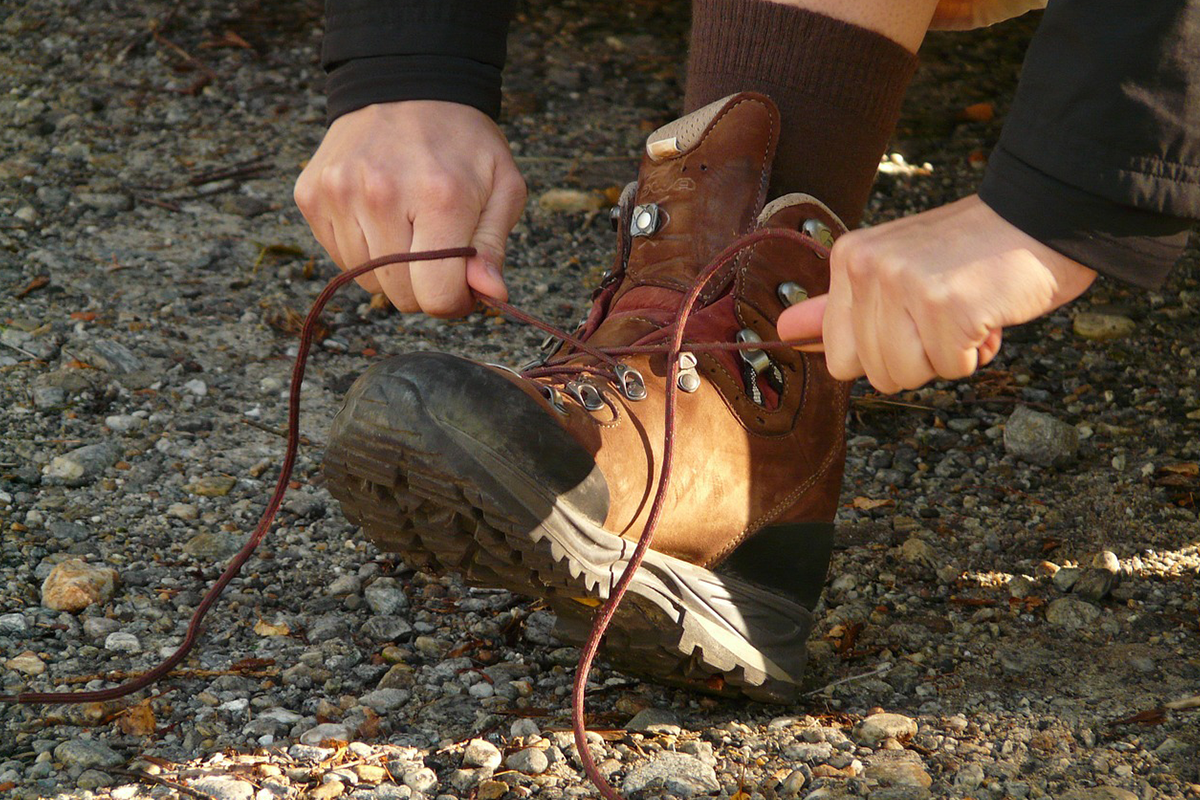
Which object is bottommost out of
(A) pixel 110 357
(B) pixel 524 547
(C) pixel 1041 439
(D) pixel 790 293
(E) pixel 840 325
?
(A) pixel 110 357

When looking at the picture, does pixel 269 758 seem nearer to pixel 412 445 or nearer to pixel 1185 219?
pixel 412 445

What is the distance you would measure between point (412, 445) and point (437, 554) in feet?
0.45

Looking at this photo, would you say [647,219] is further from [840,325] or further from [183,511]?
[183,511]

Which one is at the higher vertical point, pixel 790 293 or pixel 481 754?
pixel 790 293

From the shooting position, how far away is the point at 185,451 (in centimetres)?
183

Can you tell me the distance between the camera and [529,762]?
48.1 inches

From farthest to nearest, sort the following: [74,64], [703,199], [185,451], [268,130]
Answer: [74,64] → [268,130] → [185,451] → [703,199]

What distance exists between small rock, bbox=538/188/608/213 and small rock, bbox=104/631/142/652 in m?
1.54

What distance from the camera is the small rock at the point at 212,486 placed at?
174 centimetres

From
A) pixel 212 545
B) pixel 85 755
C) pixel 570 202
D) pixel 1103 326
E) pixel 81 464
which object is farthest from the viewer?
pixel 570 202

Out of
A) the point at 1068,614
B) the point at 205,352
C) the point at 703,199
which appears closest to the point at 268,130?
the point at 205,352

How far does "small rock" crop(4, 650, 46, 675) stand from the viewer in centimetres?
133

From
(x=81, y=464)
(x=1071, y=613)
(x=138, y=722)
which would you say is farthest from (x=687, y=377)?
(x=81, y=464)

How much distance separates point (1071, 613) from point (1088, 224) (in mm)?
699
